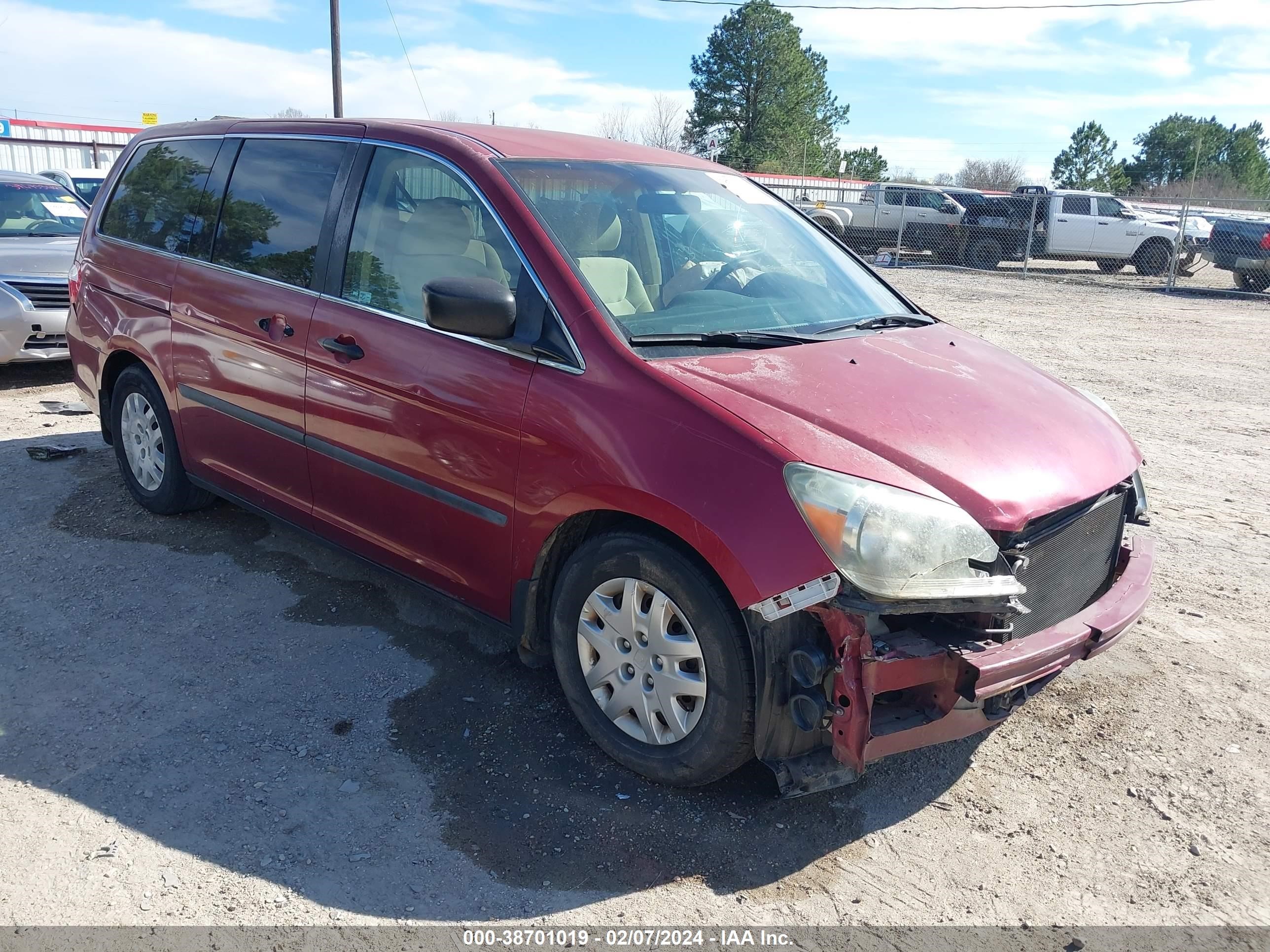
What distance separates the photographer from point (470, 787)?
3.12 m

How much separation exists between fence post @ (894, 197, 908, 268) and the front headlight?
2208 cm

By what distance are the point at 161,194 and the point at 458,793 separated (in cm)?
363

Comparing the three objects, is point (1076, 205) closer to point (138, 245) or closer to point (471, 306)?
point (138, 245)

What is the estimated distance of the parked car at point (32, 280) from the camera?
26.2ft

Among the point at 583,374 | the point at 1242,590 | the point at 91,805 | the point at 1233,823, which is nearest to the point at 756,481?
the point at 583,374

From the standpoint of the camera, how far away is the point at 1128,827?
9.89 feet

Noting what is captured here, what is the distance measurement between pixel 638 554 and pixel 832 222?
22807mm

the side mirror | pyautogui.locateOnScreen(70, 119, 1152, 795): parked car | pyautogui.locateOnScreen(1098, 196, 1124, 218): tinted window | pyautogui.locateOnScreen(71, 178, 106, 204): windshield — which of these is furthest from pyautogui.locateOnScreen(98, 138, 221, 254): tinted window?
pyautogui.locateOnScreen(1098, 196, 1124, 218): tinted window

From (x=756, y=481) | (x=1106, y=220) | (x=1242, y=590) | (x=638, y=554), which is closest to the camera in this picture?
(x=756, y=481)

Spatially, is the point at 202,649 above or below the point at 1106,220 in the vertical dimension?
below

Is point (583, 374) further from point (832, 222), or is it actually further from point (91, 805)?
point (832, 222)

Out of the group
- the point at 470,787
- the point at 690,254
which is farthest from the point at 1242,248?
the point at 470,787

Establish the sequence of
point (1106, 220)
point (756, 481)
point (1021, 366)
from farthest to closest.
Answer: point (1106, 220) < point (1021, 366) < point (756, 481)

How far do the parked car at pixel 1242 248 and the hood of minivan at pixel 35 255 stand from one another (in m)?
19.1
